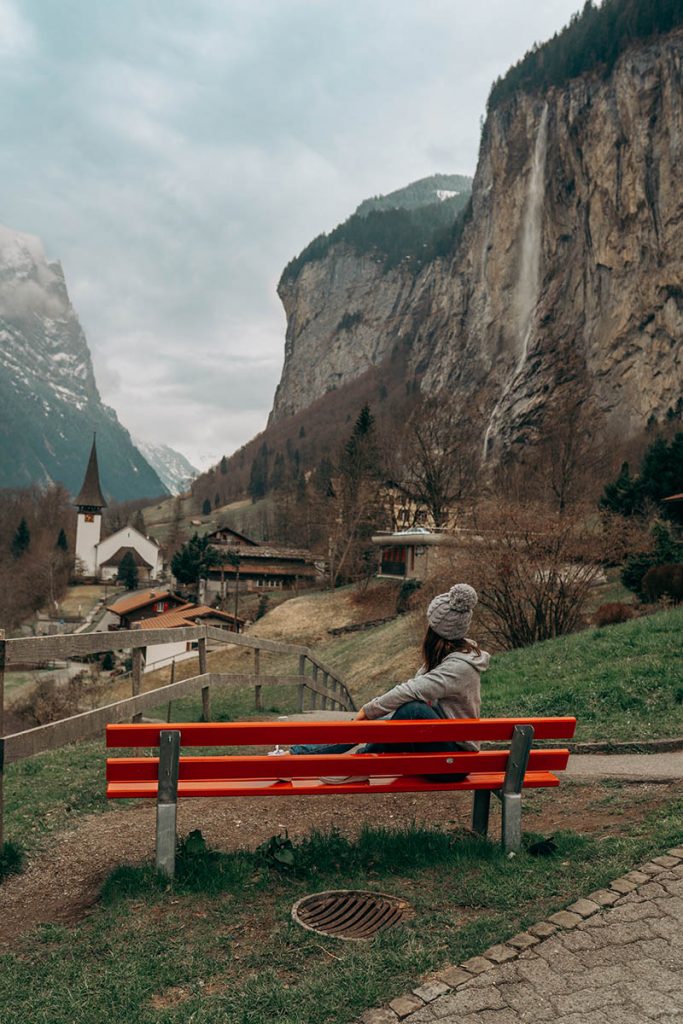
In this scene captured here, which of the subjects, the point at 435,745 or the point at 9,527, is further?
the point at 9,527

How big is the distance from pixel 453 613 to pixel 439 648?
0.90ft

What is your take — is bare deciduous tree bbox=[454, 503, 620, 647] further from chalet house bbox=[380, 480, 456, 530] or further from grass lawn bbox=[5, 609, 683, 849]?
chalet house bbox=[380, 480, 456, 530]

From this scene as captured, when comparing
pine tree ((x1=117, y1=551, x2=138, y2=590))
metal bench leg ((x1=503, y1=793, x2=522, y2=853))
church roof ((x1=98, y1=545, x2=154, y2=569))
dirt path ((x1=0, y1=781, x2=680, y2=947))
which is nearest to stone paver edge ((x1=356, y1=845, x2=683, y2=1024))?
metal bench leg ((x1=503, y1=793, x2=522, y2=853))

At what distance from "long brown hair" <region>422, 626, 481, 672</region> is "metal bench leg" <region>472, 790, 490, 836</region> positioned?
899 millimetres

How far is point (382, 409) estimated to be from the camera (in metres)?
159

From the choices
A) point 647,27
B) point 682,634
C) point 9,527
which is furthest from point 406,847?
point 9,527

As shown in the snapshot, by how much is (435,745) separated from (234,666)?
31560 mm

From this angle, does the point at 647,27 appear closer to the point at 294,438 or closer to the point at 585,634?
the point at 585,634

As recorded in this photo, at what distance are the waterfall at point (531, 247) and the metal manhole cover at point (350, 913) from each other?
97.9m

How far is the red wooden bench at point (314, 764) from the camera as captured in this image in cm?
485

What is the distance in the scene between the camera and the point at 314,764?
507 cm

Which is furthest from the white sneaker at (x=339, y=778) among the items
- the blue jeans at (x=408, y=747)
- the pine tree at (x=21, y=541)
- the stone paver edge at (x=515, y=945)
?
the pine tree at (x=21, y=541)

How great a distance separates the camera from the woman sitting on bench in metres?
5.48

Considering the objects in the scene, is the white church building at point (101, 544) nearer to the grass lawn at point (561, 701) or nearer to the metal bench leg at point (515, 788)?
the grass lawn at point (561, 701)
